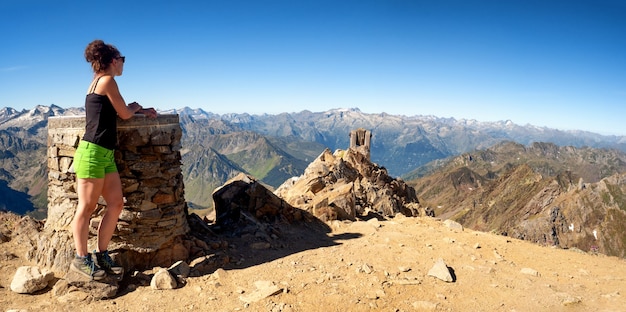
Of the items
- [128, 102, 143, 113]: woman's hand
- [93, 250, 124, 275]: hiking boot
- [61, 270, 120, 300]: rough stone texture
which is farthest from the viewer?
[128, 102, 143, 113]: woman's hand

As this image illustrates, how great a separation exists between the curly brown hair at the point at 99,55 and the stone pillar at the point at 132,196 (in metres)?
1.66

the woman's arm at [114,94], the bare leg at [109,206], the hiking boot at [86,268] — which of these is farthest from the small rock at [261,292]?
the woman's arm at [114,94]

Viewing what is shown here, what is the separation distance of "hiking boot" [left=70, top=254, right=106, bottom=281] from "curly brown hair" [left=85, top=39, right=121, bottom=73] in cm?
418

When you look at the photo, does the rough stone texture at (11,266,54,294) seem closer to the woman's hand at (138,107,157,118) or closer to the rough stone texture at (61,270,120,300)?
the rough stone texture at (61,270,120,300)

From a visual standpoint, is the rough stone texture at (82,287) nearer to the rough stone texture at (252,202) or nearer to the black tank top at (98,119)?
the black tank top at (98,119)

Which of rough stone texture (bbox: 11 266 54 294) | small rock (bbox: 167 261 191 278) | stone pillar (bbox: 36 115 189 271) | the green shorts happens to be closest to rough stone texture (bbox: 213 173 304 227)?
stone pillar (bbox: 36 115 189 271)

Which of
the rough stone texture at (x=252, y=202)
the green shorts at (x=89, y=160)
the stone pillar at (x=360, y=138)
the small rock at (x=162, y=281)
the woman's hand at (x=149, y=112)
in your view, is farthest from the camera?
the stone pillar at (x=360, y=138)

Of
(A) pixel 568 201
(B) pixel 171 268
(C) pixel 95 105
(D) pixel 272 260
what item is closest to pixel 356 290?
(D) pixel 272 260

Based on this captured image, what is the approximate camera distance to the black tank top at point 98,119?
7.47 m

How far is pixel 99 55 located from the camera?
7625mm

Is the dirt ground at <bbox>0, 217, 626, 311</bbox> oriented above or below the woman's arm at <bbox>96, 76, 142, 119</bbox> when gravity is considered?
below

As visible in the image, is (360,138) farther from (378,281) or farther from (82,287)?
(82,287)

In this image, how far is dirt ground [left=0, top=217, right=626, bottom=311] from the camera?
7848 millimetres

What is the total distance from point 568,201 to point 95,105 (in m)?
208
